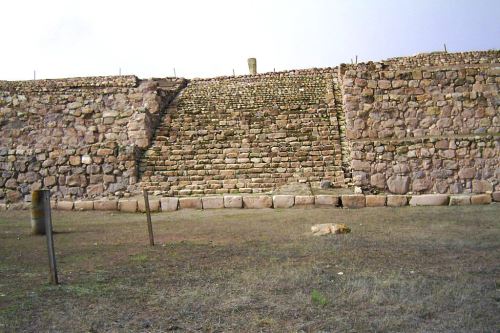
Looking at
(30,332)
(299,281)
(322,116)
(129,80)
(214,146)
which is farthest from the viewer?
(129,80)

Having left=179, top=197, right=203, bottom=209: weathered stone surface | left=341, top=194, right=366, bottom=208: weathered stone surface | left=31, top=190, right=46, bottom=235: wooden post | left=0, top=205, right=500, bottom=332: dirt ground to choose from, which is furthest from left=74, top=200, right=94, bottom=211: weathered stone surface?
left=341, top=194, right=366, bottom=208: weathered stone surface

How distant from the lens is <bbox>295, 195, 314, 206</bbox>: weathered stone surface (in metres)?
11.8

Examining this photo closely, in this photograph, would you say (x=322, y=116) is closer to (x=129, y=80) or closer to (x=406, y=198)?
(x=406, y=198)

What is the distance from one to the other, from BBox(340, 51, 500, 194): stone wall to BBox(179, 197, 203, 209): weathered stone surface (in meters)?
4.48

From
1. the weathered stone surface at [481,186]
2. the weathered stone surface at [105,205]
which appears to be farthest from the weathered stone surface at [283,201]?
the weathered stone surface at [481,186]

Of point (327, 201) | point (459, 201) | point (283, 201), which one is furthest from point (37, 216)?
point (459, 201)

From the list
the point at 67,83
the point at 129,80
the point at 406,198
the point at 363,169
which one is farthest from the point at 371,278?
the point at 67,83

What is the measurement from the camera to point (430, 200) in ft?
38.0

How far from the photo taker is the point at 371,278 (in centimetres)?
472

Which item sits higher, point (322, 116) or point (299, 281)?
point (322, 116)

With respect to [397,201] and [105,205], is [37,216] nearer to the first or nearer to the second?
[105,205]

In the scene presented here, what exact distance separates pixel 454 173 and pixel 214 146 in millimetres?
7309

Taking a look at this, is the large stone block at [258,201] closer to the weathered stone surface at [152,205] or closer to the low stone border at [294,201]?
the low stone border at [294,201]

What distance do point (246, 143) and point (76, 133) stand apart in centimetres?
635
